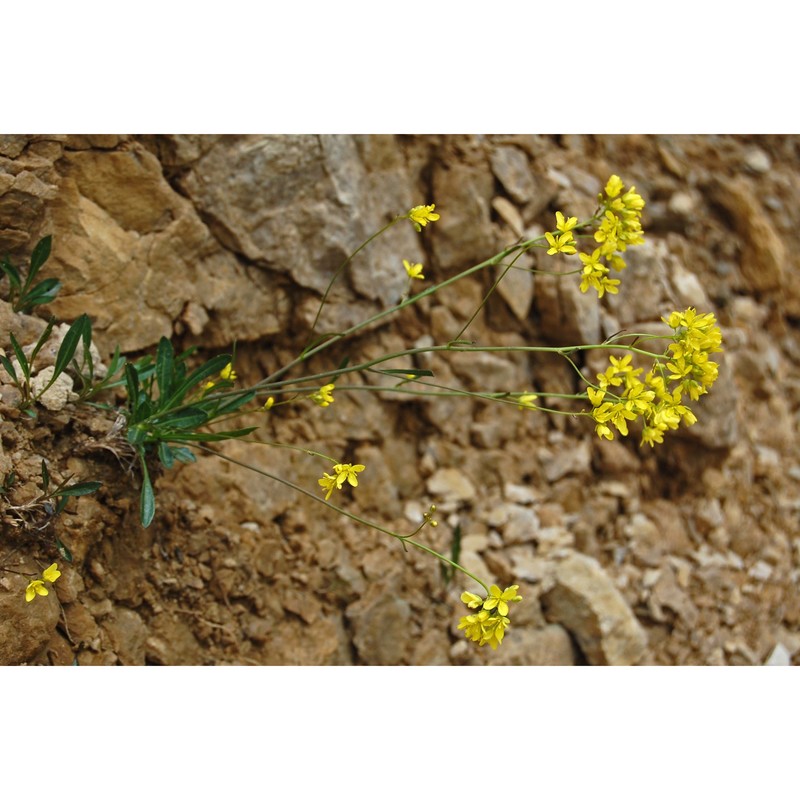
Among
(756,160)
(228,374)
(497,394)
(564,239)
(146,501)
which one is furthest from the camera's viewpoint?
(756,160)

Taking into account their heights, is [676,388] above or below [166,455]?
above

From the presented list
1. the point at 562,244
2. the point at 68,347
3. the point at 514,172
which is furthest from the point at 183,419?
the point at 514,172

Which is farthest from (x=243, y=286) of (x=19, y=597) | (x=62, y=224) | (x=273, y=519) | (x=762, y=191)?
(x=762, y=191)

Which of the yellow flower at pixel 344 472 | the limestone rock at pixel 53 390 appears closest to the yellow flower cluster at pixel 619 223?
the yellow flower at pixel 344 472

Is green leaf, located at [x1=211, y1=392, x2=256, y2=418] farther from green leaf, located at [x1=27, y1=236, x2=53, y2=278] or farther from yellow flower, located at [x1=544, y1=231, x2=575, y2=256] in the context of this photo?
yellow flower, located at [x1=544, y1=231, x2=575, y2=256]

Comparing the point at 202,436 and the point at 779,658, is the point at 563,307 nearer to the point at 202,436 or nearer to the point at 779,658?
the point at 779,658

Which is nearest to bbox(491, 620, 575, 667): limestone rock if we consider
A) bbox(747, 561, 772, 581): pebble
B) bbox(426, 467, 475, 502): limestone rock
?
bbox(426, 467, 475, 502): limestone rock

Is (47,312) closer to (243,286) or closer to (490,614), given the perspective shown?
(243,286)
